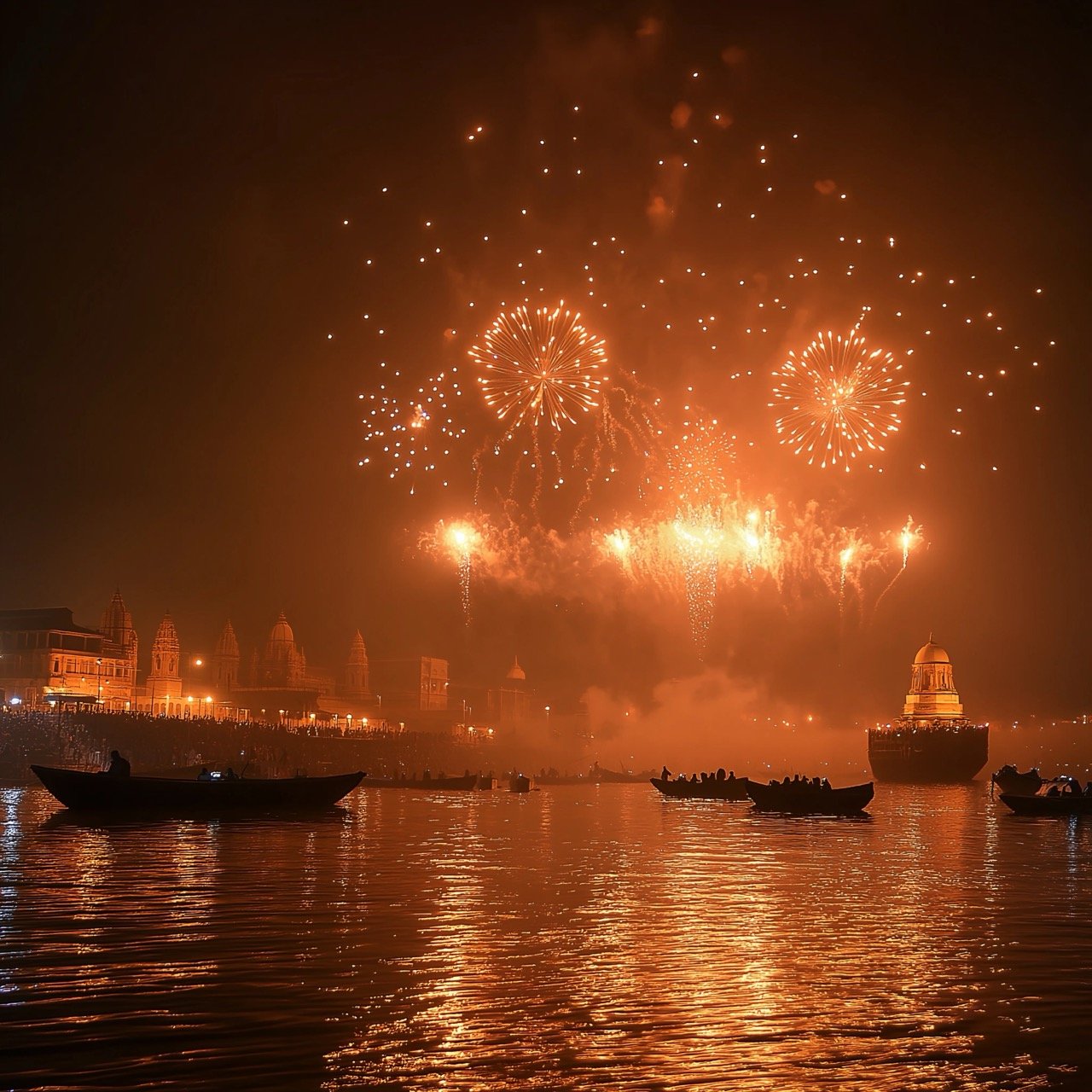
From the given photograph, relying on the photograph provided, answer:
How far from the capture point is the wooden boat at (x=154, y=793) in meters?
56.9

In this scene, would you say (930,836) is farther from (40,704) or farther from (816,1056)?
(40,704)

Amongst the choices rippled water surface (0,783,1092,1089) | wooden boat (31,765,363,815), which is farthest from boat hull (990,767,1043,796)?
rippled water surface (0,783,1092,1089)

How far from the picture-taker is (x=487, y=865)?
40812 millimetres

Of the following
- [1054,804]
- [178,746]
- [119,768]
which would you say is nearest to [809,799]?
[1054,804]

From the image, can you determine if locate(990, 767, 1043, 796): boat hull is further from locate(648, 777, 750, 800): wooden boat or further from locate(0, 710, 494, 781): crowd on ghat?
locate(0, 710, 494, 781): crowd on ghat

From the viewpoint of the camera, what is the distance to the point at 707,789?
3935 inches

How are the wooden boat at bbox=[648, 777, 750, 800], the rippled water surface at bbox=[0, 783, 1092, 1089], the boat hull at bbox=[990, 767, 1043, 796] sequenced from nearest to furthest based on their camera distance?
the rippled water surface at bbox=[0, 783, 1092, 1089] → the wooden boat at bbox=[648, 777, 750, 800] → the boat hull at bbox=[990, 767, 1043, 796]

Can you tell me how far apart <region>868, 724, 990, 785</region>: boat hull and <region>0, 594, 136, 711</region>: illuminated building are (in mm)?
113680

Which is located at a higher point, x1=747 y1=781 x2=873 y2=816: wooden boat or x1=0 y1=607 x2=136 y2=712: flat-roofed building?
x1=0 y1=607 x2=136 y2=712: flat-roofed building

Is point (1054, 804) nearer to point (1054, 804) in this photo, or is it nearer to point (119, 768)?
point (1054, 804)

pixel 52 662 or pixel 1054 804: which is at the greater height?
pixel 52 662

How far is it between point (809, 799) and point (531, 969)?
59.5 metres

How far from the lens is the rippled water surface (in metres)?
15.6

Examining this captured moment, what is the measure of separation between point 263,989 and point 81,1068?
4630mm
